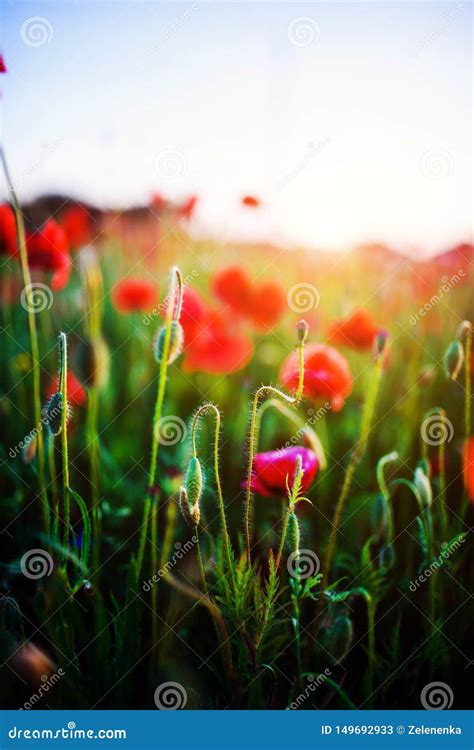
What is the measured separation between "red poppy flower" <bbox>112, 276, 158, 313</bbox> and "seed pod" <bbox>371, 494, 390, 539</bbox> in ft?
1.71

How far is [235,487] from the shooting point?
0.92 metres

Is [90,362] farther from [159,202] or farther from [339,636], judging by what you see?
[339,636]

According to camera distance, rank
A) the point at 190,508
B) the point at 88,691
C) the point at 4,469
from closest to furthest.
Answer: the point at 190,508, the point at 88,691, the point at 4,469

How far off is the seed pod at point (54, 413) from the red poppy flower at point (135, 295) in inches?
15.8

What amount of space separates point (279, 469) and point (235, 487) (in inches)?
9.8

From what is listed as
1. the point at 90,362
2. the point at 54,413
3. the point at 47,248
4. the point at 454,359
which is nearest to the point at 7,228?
the point at 47,248

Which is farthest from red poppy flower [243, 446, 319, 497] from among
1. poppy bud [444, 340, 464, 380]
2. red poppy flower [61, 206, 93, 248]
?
red poppy flower [61, 206, 93, 248]

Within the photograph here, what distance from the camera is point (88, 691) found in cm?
75

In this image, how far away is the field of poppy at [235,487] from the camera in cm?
72

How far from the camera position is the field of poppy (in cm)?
72

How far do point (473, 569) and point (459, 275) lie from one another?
19.6 inches

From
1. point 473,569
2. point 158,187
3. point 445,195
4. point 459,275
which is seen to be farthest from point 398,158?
point 473,569

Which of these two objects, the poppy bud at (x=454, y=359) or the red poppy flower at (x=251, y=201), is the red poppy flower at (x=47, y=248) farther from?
the poppy bud at (x=454, y=359)
